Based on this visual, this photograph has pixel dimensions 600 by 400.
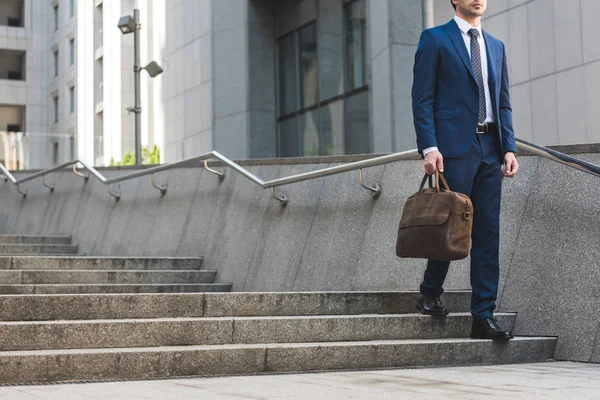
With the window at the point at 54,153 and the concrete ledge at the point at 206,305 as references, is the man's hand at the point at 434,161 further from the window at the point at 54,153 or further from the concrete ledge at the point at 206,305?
the window at the point at 54,153

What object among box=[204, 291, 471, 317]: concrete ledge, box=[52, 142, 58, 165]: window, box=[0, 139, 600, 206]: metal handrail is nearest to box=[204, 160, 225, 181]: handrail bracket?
box=[0, 139, 600, 206]: metal handrail

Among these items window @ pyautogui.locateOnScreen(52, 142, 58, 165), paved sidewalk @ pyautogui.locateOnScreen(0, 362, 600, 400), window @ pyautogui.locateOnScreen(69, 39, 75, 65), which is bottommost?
paved sidewalk @ pyautogui.locateOnScreen(0, 362, 600, 400)

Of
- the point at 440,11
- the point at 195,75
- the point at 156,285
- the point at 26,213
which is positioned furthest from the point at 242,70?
the point at 156,285

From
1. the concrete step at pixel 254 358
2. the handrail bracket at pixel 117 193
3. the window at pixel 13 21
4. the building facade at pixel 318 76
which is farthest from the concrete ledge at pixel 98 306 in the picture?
the window at pixel 13 21

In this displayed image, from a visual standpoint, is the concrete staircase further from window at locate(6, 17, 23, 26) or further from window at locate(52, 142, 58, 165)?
window at locate(6, 17, 23, 26)

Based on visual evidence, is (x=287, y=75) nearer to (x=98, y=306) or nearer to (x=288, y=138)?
(x=288, y=138)

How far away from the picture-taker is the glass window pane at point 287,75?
23359 millimetres

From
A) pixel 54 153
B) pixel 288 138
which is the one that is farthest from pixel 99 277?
pixel 288 138

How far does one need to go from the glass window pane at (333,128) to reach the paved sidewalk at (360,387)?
50.6ft

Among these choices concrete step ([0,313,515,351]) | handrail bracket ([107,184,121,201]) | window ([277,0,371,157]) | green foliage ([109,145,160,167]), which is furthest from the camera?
green foliage ([109,145,160,167])

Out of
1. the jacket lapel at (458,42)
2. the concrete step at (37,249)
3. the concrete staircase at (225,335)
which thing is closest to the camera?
the concrete staircase at (225,335)

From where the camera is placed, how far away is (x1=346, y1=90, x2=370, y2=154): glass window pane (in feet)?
66.6

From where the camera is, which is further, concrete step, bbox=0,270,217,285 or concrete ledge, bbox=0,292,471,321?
concrete step, bbox=0,270,217,285

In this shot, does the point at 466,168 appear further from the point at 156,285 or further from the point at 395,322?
the point at 156,285
